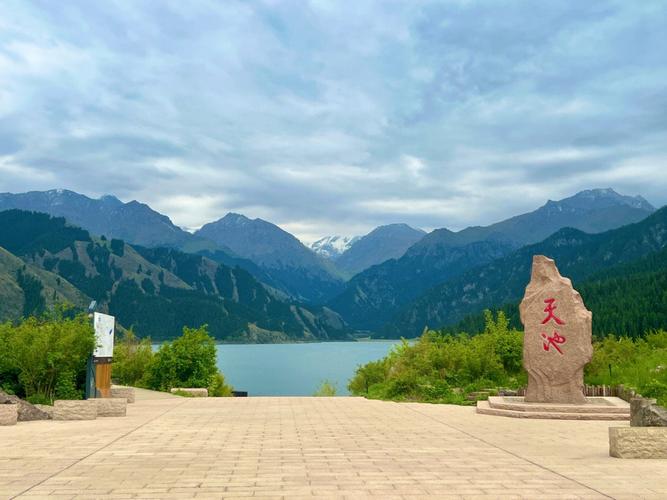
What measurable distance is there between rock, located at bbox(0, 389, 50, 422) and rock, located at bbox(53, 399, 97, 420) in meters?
0.36

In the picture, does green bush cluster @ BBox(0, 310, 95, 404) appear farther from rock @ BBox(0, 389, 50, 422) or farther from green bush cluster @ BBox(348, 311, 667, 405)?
green bush cluster @ BBox(348, 311, 667, 405)

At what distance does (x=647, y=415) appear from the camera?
444 inches

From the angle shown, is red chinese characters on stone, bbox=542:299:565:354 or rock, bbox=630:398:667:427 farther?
red chinese characters on stone, bbox=542:299:565:354

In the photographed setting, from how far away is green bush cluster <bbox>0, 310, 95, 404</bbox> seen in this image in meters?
20.3

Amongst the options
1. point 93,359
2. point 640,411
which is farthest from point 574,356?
point 93,359

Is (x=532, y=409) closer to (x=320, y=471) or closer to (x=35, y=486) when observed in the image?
(x=320, y=471)

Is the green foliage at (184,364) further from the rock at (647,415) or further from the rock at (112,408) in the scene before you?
the rock at (647,415)

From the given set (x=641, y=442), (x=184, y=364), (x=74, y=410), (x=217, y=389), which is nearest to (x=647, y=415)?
(x=641, y=442)

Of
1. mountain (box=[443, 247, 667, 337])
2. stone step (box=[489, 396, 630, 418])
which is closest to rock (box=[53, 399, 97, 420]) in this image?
stone step (box=[489, 396, 630, 418])

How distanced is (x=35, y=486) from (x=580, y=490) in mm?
6677

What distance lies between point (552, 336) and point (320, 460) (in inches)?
413

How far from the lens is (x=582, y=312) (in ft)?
61.8

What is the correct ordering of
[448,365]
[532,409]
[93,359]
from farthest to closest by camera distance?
1. [448,365]
2. [93,359]
3. [532,409]

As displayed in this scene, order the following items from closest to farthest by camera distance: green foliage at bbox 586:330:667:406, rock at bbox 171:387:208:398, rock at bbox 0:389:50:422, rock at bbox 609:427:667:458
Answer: rock at bbox 609:427:667:458 → rock at bbox 0:389:50:422 → green foliage at bbox 586:330:667:406 → rock at bbox 171:387:208:398
